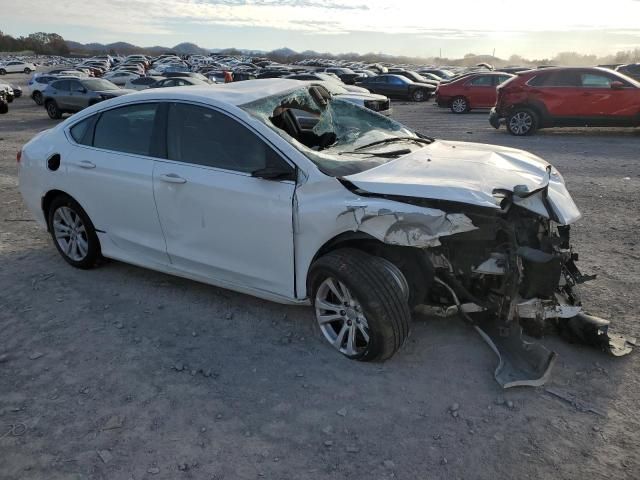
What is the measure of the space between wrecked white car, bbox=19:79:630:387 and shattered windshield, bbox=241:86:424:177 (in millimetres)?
16

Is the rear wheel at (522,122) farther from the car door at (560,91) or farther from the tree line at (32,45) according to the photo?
the tree line at (32,45)

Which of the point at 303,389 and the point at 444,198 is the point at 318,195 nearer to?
the point at 444,198

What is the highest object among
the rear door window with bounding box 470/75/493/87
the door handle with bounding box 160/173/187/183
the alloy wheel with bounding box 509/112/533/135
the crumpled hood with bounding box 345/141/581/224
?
the rear door window with bounding box 470/75/493/87

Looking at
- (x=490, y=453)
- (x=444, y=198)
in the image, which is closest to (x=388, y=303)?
(x=444, y=198)

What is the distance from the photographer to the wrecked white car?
10.8 ft

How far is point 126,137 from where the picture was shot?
4477 millimetres

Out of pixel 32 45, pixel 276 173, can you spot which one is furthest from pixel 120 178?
pixel 32 45

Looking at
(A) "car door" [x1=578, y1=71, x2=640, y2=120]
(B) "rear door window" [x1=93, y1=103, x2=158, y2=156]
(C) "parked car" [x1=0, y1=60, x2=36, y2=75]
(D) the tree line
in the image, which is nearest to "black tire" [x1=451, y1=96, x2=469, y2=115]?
(A) "car door" [x1=578, y1=71, x2=640, y2=120]

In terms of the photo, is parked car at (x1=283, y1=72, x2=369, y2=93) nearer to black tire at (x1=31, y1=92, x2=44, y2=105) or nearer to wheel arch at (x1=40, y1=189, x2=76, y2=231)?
wheel arch at (x1=40, y1=189, x2=76, y2=231)

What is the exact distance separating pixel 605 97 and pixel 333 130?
1087 centimetres

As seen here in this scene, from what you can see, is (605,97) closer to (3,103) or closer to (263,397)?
(263,397)

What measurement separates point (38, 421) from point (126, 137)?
7.76ft

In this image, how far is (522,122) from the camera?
13.6m

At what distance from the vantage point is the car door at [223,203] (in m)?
3.64
